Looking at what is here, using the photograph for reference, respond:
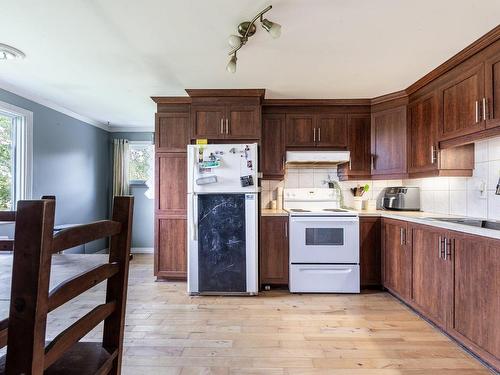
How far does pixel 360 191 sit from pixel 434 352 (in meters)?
1.87

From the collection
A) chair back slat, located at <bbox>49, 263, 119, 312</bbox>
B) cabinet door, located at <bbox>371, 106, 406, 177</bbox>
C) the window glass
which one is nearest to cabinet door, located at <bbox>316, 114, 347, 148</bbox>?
cabinet door, located at <bbox>371, 106, 406, 177</bbox>

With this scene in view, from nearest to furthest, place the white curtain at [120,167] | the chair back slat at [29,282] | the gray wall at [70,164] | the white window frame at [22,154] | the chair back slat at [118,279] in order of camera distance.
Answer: the chair back slat at [29,282] < the chair back slat at [118,279] < the white window frame at [22,154] < the gray wall at [70,164] < the white curtain at [120,167]

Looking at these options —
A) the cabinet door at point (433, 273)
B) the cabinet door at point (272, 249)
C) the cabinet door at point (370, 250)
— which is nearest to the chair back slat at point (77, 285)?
the cabinet door at point (433, 273)

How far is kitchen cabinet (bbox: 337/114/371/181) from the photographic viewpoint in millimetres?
3393

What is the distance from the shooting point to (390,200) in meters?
3.32

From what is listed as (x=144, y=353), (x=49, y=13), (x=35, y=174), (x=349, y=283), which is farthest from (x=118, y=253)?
(x=35, y=174)

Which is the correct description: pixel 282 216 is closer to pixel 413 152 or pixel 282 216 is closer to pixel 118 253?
pixel 413 152

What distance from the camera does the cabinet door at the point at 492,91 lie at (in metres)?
1.96

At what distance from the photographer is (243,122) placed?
3.13 m

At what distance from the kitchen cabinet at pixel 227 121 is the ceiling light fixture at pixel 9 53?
1526 mm

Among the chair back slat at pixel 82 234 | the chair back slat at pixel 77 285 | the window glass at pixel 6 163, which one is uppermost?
the window glass at pixel 6 163

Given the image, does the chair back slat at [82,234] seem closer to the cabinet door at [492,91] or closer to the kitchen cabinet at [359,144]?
the cabinet door at [492,91]

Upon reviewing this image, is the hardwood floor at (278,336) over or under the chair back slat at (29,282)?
under

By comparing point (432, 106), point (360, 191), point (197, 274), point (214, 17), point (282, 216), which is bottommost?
point (197, 274)
